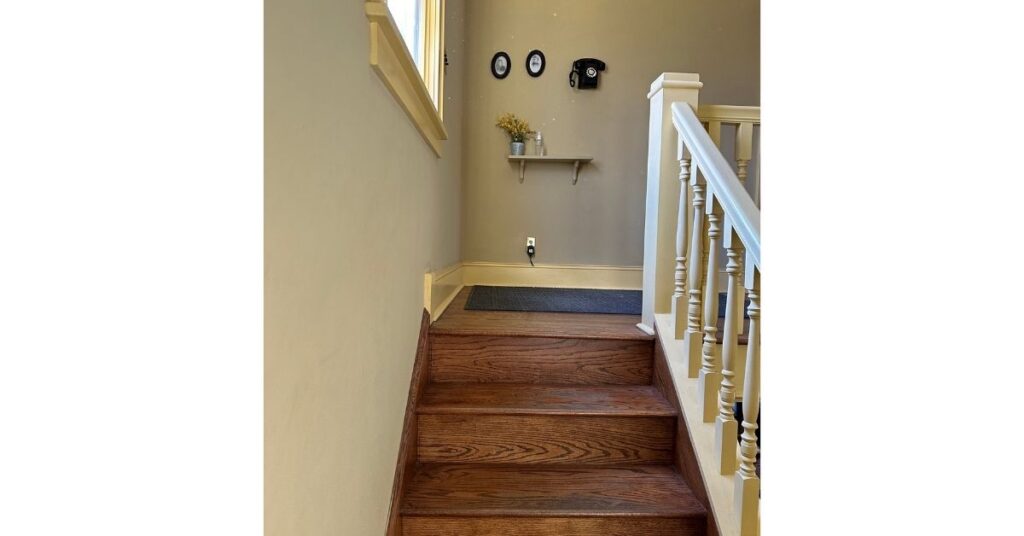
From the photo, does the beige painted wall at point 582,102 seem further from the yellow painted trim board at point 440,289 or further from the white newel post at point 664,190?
the white newel post at point 664,190

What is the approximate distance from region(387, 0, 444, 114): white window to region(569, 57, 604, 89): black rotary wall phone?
66.3 inches

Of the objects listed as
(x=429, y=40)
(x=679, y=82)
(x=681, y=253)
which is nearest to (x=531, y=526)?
(x=681, y=253)

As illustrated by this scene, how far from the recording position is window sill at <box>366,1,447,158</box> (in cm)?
115

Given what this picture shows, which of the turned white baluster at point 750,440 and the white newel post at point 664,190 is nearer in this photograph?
the turned white baluster at point 750,440

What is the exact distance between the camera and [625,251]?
414 centimetres

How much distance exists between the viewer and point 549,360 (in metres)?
2.22

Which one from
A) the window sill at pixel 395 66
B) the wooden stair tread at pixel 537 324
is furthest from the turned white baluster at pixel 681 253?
the window sill at pixel 395 66

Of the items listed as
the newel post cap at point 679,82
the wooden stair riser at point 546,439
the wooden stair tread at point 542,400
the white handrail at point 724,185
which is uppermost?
the newel post cap at point 679,82

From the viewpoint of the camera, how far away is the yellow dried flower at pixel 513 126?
13.1 feet

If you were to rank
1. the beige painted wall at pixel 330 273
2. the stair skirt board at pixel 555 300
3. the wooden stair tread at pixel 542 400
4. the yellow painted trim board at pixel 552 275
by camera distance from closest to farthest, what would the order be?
the beige painted wall at pixel 330 273 → the wooden stair tread at pixel 542 400 → the stair skirt board at pixel 555 300 → the yellow painted trim board at pixel 552 275

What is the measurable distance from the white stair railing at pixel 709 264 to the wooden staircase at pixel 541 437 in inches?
5.8

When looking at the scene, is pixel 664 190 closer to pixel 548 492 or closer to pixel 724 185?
pixel 724 185
